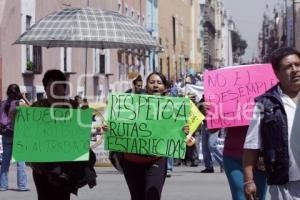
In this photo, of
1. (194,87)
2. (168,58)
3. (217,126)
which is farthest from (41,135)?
(168,58)

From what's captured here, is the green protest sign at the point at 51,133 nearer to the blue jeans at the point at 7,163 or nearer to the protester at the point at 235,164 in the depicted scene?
the protester at the point at 235,164

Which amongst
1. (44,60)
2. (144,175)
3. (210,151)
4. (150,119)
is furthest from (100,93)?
(144,175)

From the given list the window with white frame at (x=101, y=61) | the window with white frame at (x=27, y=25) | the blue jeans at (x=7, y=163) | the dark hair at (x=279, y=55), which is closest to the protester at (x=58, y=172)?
the dark hair at (x=279, y=55)

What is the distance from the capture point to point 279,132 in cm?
580

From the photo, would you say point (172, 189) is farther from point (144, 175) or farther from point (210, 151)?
point (144, 175)

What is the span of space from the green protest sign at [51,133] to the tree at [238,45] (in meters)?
178

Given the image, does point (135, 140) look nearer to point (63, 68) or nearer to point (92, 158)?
point (92, 158)

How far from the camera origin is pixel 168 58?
5794 centimetres

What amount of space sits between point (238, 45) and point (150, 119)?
7347 inches

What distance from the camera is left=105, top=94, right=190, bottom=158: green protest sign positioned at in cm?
820

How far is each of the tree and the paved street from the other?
171258mm

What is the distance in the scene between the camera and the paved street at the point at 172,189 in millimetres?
12062

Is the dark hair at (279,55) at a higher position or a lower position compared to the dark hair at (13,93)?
higher

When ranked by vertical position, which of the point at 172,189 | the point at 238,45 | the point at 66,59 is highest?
the point at 238,45
